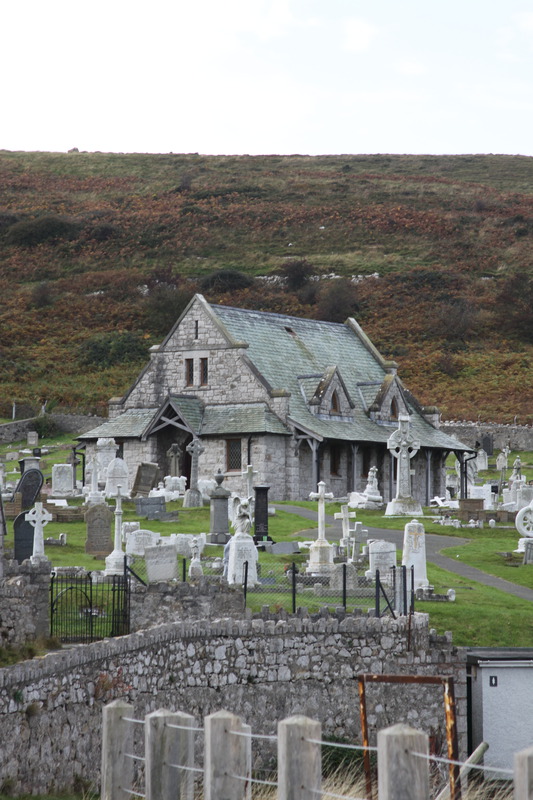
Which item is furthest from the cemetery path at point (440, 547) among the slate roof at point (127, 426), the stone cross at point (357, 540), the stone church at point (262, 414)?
the slate roof at point (127, 426)

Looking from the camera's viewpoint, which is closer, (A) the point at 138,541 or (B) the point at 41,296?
(A) the point at 138,541

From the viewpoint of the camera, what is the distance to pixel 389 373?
60.8 m

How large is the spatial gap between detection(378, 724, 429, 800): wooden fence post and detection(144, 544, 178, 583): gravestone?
52.0 feet

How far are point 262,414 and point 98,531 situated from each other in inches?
826

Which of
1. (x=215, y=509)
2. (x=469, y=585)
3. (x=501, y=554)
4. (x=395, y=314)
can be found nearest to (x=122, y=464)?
(x=215, y=509)

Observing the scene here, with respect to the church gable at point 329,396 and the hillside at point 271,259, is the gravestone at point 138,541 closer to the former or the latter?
the church gable at point 329,396

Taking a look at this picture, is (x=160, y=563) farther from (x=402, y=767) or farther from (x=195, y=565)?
(x=402, y=767)

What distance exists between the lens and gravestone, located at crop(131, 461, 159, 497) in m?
45.9

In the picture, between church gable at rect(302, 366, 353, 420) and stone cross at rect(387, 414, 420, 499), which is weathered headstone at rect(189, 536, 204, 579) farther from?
church gable at rect(302, 366, 353, 420)

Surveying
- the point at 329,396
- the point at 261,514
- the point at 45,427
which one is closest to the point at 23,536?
the point at 261,514

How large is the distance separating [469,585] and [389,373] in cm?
3337

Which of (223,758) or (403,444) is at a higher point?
(403,444)

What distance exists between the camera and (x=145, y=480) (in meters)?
46.2

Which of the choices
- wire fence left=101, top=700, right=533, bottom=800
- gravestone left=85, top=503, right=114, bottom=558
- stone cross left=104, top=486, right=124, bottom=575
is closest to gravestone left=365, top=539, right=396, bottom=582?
stone cross left=104, top=486, right=124, bottom=575
